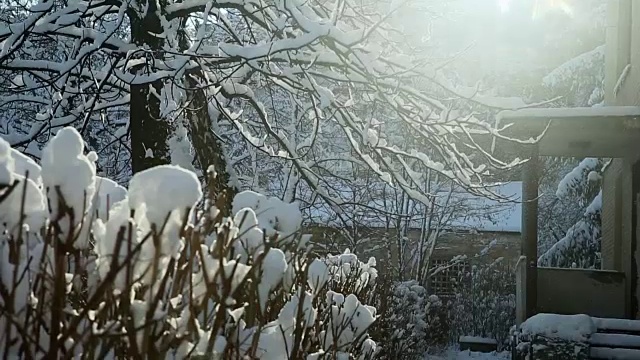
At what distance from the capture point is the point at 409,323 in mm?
11531

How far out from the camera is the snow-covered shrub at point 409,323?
8828 millimetres

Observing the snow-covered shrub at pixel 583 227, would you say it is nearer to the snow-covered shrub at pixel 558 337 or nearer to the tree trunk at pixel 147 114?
the snow-covered shrub at pixel 558 337

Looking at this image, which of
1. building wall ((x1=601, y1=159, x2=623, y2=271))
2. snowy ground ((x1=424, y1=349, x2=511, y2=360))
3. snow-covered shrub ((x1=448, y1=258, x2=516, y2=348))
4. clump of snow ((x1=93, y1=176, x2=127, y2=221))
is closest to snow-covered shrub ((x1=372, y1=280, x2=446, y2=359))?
snowy ground ((x1=424, y1=349, x2=511, y2=360))

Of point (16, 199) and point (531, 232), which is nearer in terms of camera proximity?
point (16, 199)

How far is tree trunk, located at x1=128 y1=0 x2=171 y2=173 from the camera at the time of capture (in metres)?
6.24

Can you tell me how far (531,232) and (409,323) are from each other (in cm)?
308

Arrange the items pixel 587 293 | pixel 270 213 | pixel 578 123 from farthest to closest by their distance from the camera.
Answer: pixel 587 293 → pixel 578 123 → pixel 270 213

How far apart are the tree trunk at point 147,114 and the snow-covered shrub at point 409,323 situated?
273cm

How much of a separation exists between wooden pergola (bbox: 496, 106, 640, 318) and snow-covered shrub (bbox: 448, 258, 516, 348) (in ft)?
22.9

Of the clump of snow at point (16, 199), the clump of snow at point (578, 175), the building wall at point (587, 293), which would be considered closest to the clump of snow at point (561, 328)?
the building wall at point (587, 293)

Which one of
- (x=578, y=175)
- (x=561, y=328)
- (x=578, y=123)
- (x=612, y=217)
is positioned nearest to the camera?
(x=561, y=328)

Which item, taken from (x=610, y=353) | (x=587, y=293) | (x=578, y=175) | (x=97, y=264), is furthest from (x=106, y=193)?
(x=578, y=175)

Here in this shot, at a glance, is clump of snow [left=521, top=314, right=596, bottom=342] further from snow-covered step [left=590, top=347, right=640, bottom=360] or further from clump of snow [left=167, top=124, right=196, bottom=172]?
clump of snow [left=167, top=124, right=196, bottom=172]

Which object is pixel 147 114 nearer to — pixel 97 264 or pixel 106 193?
pixel 106 193
